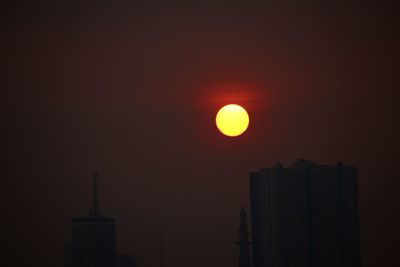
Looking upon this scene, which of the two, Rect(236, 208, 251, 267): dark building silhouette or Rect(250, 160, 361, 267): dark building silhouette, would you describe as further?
Rect(250, 160, 361, 267): dark building silhouette

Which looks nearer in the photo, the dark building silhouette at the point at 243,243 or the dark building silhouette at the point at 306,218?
the dark building silhouette at the point at 243,243

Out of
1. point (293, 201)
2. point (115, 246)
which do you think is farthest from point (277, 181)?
point (115, 246)

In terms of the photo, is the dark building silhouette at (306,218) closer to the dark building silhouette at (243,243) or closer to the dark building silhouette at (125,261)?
the dark building silhouette at (243,243)

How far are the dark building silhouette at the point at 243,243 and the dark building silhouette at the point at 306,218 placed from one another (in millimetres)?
914

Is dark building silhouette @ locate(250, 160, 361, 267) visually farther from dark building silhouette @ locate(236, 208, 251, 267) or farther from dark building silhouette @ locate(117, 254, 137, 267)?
dark building silhouette @ locate(117, 254, 137, 267)

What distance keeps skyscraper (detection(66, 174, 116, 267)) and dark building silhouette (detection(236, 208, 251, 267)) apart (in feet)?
20.9

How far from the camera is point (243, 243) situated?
56.4m

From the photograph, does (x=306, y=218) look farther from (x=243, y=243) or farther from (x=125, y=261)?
(x=125, y=261)

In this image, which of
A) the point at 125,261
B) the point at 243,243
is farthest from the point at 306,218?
the point at 125,261

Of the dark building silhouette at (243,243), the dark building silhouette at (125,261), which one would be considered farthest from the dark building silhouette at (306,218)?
the dark building silhouette at (125,261)

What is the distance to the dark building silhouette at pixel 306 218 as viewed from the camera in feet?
189

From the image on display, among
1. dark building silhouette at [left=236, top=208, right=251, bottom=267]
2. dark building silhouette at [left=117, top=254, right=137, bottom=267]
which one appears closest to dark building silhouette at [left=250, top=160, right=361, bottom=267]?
dark building silhouette at [left=236, top=208, right=251, bottom=267]

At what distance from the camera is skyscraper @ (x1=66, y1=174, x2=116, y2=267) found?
191 ft

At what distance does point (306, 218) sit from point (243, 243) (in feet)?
13.9
